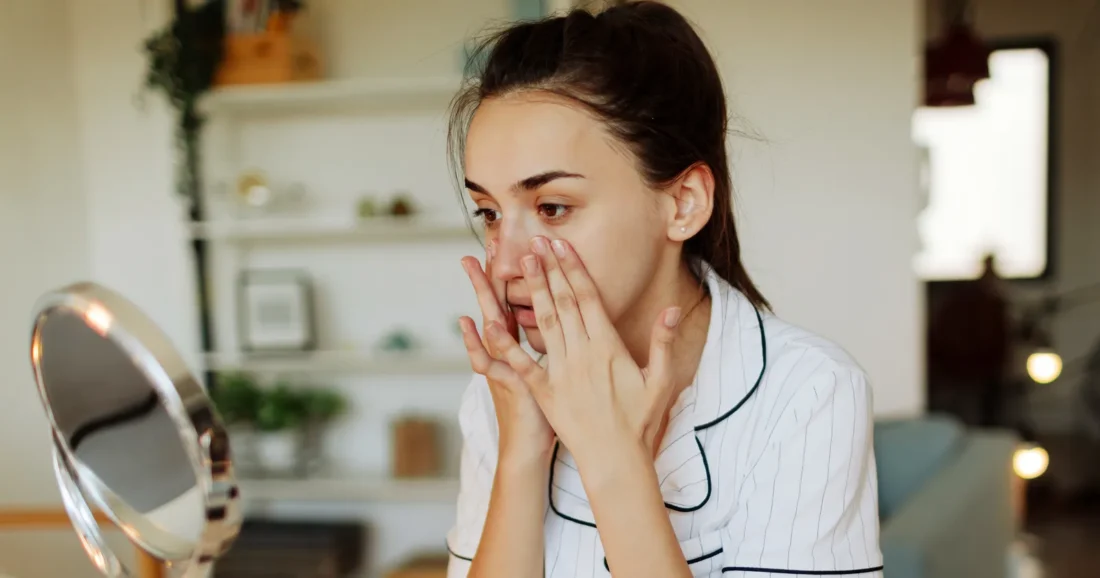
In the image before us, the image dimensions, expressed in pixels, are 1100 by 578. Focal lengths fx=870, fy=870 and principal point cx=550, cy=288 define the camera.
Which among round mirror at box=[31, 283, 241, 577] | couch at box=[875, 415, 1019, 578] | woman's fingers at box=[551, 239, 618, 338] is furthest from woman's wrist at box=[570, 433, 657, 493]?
couch at box=[875, 415, 1019, 578]

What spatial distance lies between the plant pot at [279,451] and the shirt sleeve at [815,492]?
2078mm

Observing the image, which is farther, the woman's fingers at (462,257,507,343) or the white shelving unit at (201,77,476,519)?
the white shelving unit at (201,77,476,519)

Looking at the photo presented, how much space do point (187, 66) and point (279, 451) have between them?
1207 mm

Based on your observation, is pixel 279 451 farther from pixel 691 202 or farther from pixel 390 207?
pixel 691 202

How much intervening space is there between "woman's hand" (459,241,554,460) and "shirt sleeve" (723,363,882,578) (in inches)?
9.1

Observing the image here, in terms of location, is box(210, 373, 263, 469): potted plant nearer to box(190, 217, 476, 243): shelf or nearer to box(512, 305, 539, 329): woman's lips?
box(190, 217, 476, 243): shelf

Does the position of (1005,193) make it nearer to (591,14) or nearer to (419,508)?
(419,508)

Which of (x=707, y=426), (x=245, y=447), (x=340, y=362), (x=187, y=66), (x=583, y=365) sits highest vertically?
(x=187, y=66)

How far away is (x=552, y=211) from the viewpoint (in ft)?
2.93

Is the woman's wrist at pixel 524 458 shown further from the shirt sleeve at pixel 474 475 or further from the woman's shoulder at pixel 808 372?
the woman's shoulder at pixel 808 372

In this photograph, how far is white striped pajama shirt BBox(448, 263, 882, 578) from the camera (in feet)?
2.85

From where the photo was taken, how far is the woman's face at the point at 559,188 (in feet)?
2.88

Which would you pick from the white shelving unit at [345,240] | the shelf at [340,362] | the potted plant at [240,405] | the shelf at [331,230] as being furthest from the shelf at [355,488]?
the shelf at [331,230]

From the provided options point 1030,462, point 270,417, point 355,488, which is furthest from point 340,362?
point 1030,462
